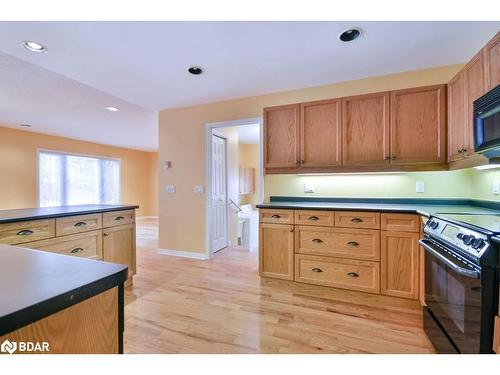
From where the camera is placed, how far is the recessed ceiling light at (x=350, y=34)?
192 cm

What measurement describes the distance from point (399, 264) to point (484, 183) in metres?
1.10

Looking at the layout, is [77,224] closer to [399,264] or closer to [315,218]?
[315,218]

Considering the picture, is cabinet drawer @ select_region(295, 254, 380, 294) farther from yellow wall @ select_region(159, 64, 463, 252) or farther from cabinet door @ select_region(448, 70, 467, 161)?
yellow wall @ select_region(159, 64, 463, 252)

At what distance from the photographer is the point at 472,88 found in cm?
192

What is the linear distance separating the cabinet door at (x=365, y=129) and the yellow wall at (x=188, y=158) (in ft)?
2.80

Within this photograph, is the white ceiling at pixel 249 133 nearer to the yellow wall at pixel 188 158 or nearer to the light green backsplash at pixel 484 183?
the yellow wall at pixel 188 158

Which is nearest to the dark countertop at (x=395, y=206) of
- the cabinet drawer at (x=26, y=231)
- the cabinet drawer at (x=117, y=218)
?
the cabinet drawer at (x=117, y=218)

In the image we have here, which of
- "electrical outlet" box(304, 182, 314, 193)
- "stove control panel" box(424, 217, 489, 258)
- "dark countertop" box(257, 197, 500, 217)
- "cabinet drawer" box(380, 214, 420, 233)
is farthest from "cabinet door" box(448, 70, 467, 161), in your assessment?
"electrical outlet" box(304, 182, 314, 193)

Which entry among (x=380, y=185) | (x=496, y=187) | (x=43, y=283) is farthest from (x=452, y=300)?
(x=43, y=283)

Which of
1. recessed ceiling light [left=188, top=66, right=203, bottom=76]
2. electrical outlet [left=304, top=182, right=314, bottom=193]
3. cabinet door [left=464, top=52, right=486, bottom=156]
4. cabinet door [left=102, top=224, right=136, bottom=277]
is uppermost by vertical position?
recessed ceiling light [left=188, top=66, right=203, bottom=76]

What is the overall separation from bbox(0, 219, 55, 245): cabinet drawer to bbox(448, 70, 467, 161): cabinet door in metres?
3.59

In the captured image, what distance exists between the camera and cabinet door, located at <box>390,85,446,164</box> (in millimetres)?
2346

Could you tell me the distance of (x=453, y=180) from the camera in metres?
2.52
